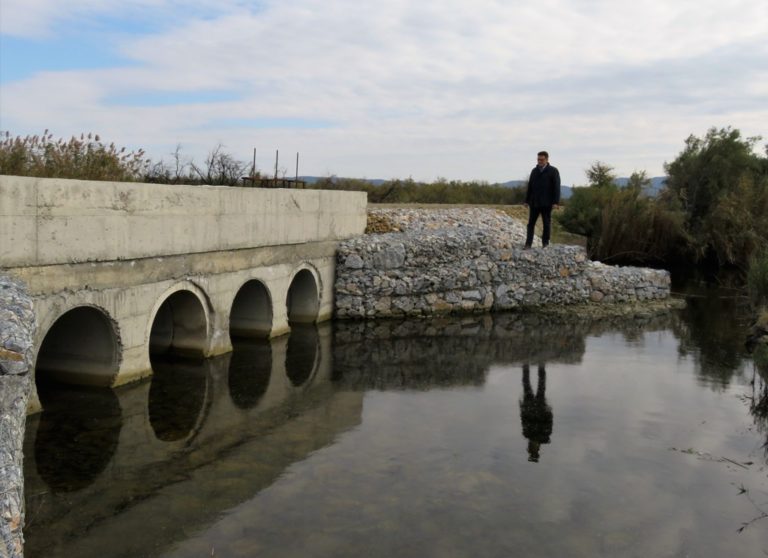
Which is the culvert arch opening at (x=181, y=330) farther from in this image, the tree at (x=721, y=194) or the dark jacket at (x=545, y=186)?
the tree at (x=721, y=194)

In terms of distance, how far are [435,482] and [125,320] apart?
4.48 metres

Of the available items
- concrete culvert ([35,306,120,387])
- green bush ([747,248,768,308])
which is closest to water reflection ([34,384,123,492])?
concrete culvert ([35,306,120,387])

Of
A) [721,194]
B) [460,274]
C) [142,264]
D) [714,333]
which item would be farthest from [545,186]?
[721,194]

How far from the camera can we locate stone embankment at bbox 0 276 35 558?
12.5ft

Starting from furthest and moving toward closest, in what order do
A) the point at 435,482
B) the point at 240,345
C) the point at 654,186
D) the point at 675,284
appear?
the point at 654,186 < the point at 675,284 < the point at 240,345 < the point at 435,482

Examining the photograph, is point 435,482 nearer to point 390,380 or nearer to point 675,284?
point 390,380

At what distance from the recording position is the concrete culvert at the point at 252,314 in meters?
12.5

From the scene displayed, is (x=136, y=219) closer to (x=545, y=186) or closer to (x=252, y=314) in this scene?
(x=252, y=314)

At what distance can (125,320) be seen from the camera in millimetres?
8969

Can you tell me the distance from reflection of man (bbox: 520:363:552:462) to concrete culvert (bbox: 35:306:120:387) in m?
5.09

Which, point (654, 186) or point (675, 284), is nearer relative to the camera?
point (675, 284)

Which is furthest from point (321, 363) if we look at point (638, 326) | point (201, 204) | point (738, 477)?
point (638, 326)

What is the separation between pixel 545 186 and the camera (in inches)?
600

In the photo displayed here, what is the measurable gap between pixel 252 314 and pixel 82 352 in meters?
3.70
